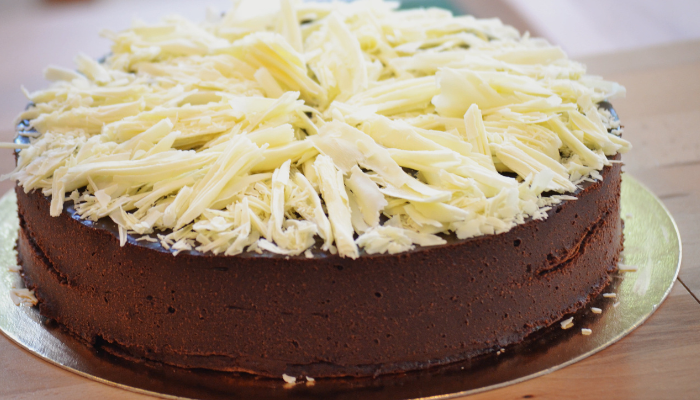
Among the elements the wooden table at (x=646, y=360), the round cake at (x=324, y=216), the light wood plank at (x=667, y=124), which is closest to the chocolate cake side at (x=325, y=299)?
the round cake at (x=324, y=216)

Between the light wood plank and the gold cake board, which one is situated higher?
the light wood plank

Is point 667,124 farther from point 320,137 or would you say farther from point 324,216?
point 324,216

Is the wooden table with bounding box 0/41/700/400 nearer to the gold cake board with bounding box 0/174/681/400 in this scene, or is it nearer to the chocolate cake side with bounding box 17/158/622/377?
the gold cake board with bounding box 0/174/681/400

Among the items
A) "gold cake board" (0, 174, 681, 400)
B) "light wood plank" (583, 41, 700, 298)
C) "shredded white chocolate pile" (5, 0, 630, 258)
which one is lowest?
"gold cake board" (0, 174, 681, 400)

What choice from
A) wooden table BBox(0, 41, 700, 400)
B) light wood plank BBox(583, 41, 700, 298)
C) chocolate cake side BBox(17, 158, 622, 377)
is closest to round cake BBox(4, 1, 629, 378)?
chocolate cake side BBox(17, 158, 622, 377)

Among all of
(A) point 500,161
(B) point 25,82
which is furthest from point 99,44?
(A) point 500,161

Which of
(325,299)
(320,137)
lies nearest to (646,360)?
(325,299)
